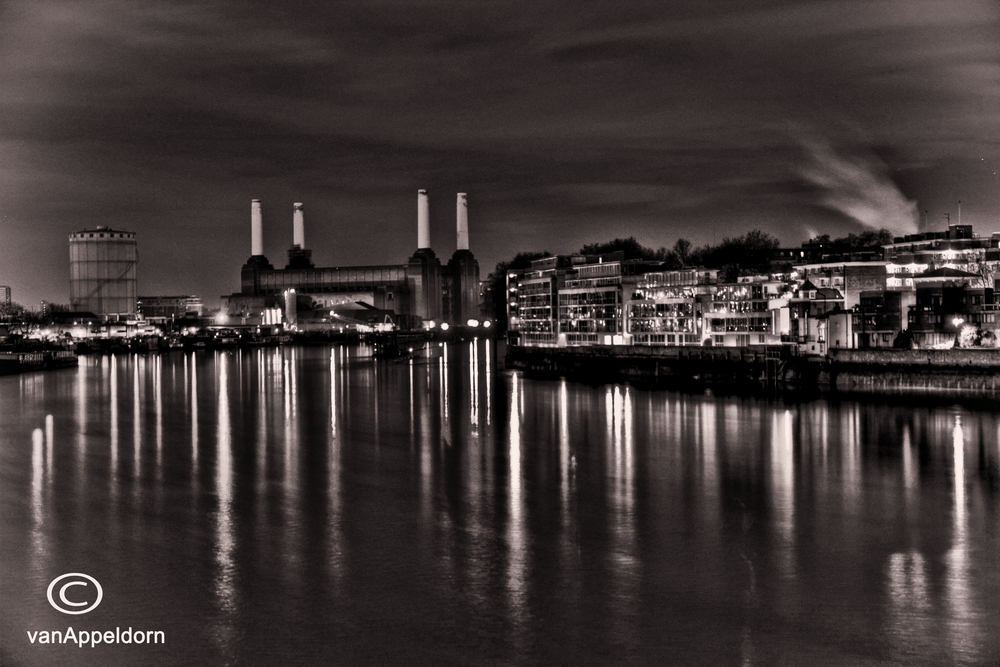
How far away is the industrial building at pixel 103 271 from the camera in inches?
3935

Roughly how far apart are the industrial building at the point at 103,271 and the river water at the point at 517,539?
264ft

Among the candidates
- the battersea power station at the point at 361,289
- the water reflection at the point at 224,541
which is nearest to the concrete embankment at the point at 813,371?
the water reflection at the point at 224,541

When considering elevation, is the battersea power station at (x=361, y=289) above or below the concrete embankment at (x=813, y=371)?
above

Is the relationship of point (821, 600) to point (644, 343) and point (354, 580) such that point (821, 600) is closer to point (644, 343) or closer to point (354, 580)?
point (354, 580)

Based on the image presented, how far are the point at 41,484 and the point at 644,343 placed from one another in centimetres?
3550

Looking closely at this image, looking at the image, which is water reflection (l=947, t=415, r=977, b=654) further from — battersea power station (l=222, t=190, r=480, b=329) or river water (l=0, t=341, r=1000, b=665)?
battersea power station (l=222, t=190, r=480, b=329)

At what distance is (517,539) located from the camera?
1263 centimetres

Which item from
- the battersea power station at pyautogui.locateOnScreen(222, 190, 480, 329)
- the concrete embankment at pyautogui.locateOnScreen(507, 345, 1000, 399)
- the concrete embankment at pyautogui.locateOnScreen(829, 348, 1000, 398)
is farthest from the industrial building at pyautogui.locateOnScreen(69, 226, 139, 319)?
the concrete embankment at pyautogui.locateOnScreen(829, 348, 1000, 398)

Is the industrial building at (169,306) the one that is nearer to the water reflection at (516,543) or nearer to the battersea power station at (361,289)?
the battersea power station at (361,289)

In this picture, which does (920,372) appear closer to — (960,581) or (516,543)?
(960,581)

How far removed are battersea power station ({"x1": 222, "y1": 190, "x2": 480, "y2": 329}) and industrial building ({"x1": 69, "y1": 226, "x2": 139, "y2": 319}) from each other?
10.5 m

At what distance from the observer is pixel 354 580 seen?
10.9 metres

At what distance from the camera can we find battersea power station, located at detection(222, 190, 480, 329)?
339ft

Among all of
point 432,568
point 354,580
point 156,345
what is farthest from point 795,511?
point 156,345
